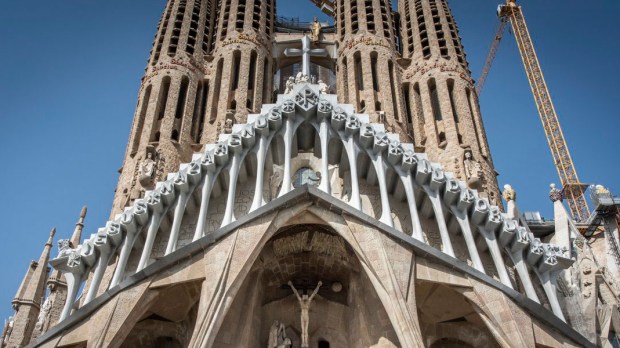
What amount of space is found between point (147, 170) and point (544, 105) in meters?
31.5

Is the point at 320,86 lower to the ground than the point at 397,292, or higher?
higher

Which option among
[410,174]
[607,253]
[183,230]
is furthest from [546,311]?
[607,253]

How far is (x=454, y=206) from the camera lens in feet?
50.2

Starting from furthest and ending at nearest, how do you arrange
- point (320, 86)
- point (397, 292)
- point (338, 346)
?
point (320, 86) → point (338, 346) → point (397, 292)

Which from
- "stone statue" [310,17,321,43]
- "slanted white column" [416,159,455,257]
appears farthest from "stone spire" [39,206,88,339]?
"stone statue" [310,17,321,43]

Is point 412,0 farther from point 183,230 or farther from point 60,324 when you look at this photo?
point 60,324

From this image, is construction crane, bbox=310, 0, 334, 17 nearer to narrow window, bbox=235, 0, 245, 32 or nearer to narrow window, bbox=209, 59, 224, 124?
narrow window, bbox=235, 0, 245, 32

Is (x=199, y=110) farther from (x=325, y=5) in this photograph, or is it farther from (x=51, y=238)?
(x=325, y=5)

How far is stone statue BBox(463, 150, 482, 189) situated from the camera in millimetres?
18172

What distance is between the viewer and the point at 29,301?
61.2ft

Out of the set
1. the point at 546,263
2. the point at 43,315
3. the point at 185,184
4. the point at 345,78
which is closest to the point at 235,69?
the point at 345,78

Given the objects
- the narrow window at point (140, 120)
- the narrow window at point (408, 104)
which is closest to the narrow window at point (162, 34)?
the narrow window at point (140, 120)

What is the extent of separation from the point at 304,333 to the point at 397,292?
3.00 metres

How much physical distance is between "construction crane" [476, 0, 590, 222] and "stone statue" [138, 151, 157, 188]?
2721 cm
